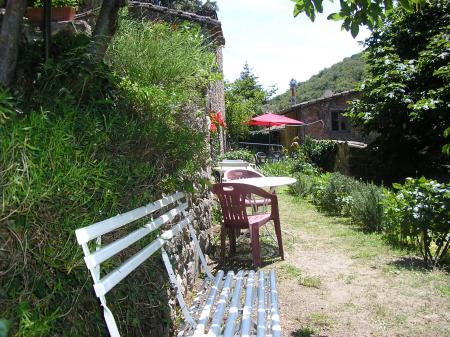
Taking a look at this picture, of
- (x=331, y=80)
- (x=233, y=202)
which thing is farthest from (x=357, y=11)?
(x=331, y=80)

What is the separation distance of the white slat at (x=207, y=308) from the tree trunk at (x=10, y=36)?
5.31ft

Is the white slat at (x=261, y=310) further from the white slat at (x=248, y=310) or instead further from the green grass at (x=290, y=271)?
the green grass at (x=290, y=271)

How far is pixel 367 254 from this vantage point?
18.7ft

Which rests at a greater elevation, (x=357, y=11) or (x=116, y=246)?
(x=357, y=11)

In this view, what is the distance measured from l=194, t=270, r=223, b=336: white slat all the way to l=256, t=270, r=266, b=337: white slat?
30 cm

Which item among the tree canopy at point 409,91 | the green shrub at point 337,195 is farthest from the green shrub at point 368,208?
the tree canopy at point 409,91

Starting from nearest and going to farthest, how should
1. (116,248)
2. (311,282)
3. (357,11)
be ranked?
(116,248)
(357,11)
(311,282)

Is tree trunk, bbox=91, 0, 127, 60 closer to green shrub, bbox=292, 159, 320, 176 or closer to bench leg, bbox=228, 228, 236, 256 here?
bench leg, bbox=228, 228, 236, 256

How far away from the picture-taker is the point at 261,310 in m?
2.79

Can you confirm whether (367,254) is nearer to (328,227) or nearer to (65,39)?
(328,227)

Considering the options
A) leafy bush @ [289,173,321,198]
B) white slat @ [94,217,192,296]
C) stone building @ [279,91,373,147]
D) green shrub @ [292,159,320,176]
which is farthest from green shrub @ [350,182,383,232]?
stone building @ [279,91,373,147]

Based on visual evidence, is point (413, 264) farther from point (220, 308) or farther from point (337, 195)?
point (337, 195)

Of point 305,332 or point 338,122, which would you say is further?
point 338,122

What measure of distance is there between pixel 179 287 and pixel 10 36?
1.73 meters
